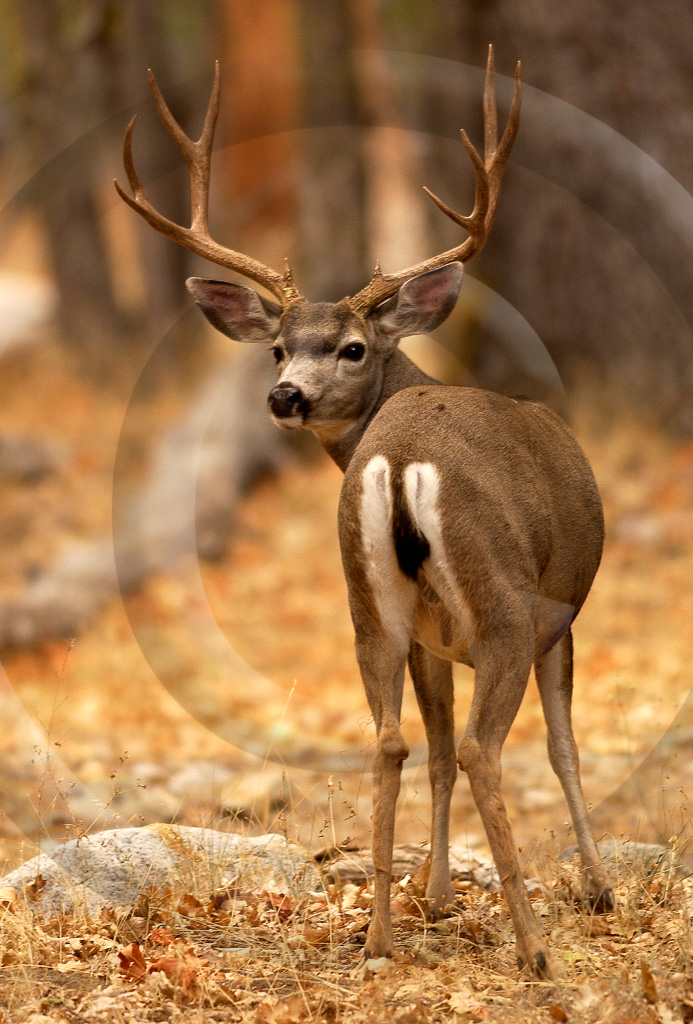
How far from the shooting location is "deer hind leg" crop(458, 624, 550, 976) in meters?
3.44

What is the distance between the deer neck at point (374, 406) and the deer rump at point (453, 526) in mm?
675

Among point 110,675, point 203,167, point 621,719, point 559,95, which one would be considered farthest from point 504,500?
point 559,95

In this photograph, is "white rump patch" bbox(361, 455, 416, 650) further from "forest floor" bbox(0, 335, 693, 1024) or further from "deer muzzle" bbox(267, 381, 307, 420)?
"forest floor" bbox(0, 335, 693, 1024)

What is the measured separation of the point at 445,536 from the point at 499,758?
71 centimetres

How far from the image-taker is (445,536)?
135 inches

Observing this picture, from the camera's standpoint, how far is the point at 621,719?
6953 mm

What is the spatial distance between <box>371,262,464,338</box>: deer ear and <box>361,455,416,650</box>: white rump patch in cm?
118

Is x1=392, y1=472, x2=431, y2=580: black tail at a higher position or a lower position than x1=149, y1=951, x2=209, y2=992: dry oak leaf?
higher

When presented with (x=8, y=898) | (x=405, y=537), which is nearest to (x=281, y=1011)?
(x=8, y=898)

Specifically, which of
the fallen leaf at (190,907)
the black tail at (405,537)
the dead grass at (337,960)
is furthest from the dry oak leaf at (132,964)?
the black tail at (405,537)

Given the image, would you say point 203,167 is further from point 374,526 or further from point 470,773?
point 470,773

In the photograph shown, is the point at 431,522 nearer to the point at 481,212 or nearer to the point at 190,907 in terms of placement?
the point at 481,212

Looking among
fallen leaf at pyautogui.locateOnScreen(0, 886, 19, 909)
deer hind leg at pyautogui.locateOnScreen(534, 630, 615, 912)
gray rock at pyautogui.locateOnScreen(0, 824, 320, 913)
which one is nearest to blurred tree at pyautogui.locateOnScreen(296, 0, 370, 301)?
gray rock at pyautogui.locateOnScreen(0, 824, 320, 913)

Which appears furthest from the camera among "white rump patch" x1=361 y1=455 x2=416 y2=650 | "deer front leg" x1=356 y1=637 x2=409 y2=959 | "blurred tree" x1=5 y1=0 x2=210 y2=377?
"blurred tree" x1=5 y1=0 x2=210 y2=377
